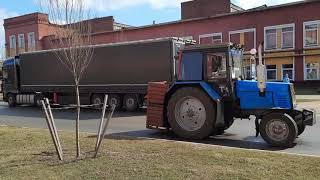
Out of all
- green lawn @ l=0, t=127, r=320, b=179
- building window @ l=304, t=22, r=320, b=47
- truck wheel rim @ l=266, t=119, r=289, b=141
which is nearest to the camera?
green lawn @ l=0, t=127, r=320, b=179

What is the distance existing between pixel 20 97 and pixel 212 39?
2083cm

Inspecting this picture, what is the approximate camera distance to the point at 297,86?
38.9 m

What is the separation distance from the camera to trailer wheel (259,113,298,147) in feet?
36.7

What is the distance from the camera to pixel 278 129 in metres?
11.4

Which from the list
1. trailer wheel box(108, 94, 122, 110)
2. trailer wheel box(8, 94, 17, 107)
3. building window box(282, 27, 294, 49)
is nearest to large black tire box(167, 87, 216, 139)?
trailer wheel box(108, 94, 122, 110)

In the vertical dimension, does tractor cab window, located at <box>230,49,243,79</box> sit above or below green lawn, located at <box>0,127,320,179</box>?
above

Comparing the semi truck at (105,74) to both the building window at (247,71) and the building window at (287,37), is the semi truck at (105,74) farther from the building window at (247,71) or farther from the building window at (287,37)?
the building window at (287,37)

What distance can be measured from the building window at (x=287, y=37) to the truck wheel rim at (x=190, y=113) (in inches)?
1119

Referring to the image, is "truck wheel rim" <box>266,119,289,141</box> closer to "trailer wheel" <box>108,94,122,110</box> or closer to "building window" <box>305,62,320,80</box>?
"trailer wheel" <box>108,94,122,110</box>

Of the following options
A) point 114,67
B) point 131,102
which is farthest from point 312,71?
point 114,67

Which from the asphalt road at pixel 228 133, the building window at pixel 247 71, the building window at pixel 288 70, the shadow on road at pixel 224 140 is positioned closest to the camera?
the asphalt road at pixel 228 133

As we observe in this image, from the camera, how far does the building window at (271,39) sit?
40125 millimetres

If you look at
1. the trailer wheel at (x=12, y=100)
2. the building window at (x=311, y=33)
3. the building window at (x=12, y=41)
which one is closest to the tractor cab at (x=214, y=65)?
the trailer wheel at (x=12, y=100)

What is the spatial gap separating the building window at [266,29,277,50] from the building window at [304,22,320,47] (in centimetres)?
274
